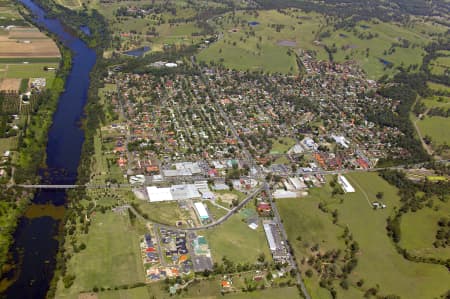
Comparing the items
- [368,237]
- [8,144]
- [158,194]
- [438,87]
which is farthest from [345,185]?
[438,87]

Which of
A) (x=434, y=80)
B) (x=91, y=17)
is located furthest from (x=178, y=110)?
(x=434, y=80)

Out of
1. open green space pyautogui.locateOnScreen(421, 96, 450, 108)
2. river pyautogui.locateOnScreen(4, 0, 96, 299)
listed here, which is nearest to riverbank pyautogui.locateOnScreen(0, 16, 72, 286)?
river pyautogui.locateOnScreen(4, 0, 96, 299)

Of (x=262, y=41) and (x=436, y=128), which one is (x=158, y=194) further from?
(x=262, y=41)

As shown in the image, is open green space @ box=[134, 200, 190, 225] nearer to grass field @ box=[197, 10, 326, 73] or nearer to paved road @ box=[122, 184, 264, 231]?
paved road @ box=[122, 184, 264, 231]

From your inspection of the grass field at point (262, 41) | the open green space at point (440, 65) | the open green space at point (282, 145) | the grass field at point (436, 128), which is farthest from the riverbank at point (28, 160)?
the open green space at point (440, 65)

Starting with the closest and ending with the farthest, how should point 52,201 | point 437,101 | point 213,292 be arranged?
point 213,292 → point 52,201 → point 437,101

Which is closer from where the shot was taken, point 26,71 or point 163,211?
point 163,211

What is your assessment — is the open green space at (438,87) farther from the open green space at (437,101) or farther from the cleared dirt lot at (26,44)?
the cleared dirt lot at (26,44)

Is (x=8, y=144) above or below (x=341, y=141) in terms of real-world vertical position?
above
